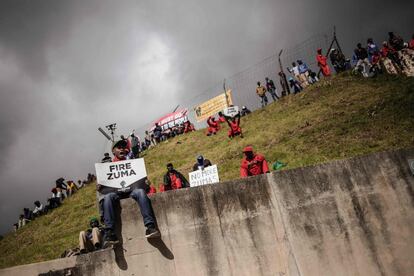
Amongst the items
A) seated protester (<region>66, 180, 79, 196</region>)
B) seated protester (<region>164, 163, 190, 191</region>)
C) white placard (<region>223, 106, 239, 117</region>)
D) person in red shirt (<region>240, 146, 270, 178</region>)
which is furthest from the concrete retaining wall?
seated protester (<region>66, 180, 79, 196</region>)

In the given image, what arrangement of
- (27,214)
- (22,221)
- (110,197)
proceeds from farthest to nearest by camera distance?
1. (27,214)
2. (22,221)
3. (110,197)

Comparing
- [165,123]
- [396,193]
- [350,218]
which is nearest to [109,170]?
[350,218]

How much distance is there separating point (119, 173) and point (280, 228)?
356 centimetres

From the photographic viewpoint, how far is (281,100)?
24.0 m

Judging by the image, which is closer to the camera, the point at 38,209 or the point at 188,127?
the point at 38,209

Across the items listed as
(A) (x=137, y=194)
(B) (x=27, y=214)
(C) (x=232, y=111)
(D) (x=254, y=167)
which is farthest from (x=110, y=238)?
(B) (x=27, y=214)

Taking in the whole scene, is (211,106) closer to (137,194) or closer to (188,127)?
(188,127)

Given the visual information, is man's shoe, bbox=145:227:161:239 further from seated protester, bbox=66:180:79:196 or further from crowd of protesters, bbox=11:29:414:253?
seated protester, bbox=66:180:79:196

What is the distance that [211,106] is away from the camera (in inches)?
1198

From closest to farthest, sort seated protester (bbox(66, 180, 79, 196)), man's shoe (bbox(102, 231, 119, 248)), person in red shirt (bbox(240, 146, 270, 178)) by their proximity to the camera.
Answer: man's shoe (bbox(102, 231, 119, 248))
person in red shirt (bbox(240, 146, 270, 178))
seated protester (bbox(66, 180, 79, 196))

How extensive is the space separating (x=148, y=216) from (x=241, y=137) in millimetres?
13999

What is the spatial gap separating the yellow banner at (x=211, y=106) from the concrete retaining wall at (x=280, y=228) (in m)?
21.4

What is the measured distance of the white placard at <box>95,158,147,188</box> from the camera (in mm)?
6910

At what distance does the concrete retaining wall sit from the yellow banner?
70.4ft
